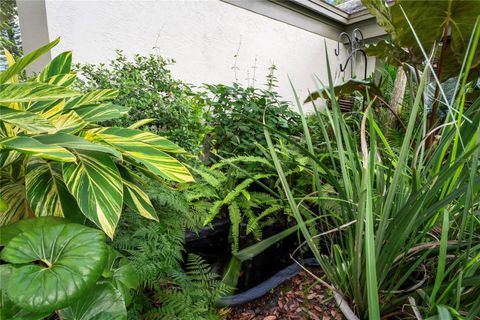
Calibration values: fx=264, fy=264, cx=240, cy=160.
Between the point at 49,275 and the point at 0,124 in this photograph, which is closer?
the point at 49,275

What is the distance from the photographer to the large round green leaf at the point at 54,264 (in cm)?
54

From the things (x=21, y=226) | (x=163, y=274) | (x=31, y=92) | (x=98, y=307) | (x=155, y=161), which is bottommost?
(x=163, y=274)

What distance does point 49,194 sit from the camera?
0.85 metres

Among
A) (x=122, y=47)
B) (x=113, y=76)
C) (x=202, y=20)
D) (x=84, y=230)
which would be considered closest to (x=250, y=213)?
(x=84, y=230)

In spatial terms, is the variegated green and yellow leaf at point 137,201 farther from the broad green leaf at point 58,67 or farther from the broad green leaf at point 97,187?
the broad green leaf at point 58,67

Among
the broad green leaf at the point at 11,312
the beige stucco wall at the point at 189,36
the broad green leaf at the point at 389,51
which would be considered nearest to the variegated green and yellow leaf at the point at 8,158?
the broad green leaf at the point at 11,312

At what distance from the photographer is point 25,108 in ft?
3.18

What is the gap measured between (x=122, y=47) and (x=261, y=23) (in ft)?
6.52

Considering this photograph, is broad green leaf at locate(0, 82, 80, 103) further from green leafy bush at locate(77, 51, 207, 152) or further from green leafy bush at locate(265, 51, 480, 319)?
green leafy bush at locate(77, 51, 207, 152)

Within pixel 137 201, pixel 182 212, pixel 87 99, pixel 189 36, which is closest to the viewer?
pixel 137 201

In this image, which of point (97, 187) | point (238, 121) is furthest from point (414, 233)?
point (238, 121)

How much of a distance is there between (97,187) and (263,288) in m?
1.08

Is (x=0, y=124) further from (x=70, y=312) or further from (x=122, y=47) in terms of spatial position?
(x=122, y=47)

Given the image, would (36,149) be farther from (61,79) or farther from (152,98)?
(152,98)
